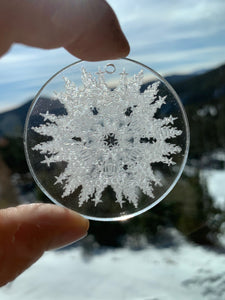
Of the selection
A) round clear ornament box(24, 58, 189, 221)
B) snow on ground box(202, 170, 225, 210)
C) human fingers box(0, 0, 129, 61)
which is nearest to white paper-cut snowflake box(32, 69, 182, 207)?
round clear ornament box(24, 58, 189, 221)

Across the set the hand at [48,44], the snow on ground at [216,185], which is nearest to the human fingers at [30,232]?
the hand at [48,44]

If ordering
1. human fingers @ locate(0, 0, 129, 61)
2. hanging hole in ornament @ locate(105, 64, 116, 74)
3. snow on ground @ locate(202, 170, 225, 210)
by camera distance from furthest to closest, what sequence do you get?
snow on ground @ locate(202, 170, 225, 210)
hanging hole in ornament @ locate(105, 64, 116, 74)
human fingers @ locate(0, 0, 129, 61)

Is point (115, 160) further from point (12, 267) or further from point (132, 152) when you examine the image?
point (12, 267)

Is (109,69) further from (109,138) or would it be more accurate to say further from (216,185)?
(216,185)

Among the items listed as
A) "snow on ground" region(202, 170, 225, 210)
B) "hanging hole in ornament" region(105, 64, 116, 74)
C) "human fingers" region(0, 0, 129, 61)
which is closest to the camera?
"human fingers" region(0, 0, 129, 61)

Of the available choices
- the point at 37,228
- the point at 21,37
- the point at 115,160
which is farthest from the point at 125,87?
the point at 37,228

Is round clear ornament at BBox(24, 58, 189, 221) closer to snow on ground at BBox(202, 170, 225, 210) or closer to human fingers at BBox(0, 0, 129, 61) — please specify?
human fingers at BBox(0, 0, 129, 61)

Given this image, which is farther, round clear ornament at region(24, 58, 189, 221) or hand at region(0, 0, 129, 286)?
round clear ornament at region(24, 58, 189, 221)

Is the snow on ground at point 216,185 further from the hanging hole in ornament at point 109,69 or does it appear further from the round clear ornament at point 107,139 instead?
the hanging hole in ornament at point 109,69

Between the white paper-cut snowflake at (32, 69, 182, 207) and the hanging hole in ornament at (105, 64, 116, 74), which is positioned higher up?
the hanging hole in ornament at (105, 64, 116, 74)
